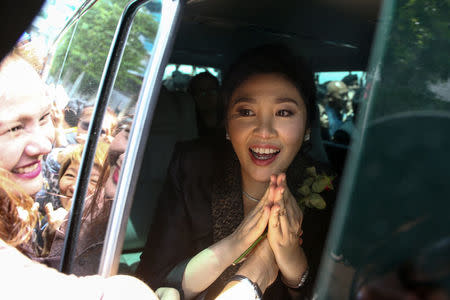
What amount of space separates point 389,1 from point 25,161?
1237 mm

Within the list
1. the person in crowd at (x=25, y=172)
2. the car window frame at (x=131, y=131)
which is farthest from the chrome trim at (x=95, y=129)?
the person in crowd at (x=25, y=172)

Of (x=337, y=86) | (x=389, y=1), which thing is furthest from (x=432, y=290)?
(x=337, y=86)

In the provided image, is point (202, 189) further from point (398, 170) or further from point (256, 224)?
point (398, 170)

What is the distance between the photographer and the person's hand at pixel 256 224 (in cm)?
145

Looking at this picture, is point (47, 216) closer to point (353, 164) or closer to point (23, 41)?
point (23, 41)

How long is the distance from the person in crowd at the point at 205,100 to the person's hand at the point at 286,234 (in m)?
1.50

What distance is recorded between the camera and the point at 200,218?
1.72m

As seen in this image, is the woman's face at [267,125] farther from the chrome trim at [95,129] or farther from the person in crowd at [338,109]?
the person in crowd at [338,109]

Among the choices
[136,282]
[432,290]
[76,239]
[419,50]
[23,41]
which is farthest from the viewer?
[76,239]

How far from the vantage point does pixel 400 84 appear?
71 cm

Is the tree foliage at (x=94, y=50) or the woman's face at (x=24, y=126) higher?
the tree foliage at (x=94, y=50)

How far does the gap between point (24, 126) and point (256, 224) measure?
3.03ft

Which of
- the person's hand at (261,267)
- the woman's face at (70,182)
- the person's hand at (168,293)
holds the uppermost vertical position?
the woman's face at (70,182)

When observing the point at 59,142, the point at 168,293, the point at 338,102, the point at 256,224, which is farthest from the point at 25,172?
the point at 338,102
